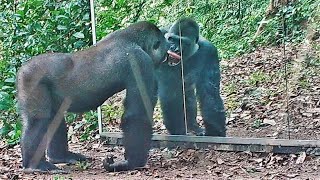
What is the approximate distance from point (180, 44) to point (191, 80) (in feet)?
1.26

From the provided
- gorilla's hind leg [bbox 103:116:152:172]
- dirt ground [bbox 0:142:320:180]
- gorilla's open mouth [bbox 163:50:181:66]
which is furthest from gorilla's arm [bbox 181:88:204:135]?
gorilla's hind leg [bbox 103:116:152:172]

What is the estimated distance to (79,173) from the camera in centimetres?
602

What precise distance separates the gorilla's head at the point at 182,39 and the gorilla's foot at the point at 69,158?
4.40 feet

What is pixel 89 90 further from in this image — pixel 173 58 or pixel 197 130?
pixel 197 130

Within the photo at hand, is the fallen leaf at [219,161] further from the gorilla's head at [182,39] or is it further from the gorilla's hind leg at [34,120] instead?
the gorilla's hind leg at [34,120]

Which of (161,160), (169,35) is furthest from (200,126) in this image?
(169,35)

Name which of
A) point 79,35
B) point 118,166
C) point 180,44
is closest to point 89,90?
point 118,166

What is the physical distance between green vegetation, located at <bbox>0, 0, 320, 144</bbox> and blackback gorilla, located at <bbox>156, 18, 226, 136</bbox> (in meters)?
0.14

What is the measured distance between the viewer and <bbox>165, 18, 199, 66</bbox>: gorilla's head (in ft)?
21.2

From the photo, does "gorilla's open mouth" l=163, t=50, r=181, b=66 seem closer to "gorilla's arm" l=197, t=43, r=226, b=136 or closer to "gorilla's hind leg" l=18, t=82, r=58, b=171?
"gorilla's arm" l=197, t=43, r=226, b=136

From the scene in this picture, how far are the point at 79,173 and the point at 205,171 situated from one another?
1183 mm

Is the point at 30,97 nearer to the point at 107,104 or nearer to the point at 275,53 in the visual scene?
the point at 107,104

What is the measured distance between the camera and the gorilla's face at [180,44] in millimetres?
6504

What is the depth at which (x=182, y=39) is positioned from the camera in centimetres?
655
